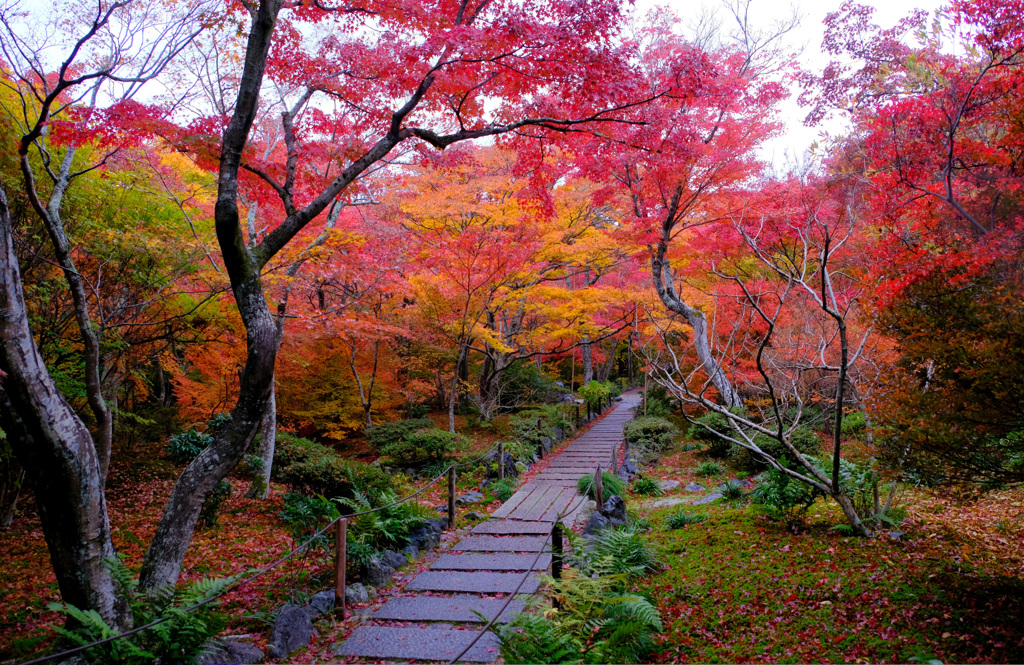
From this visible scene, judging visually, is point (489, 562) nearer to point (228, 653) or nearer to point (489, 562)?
point (489, 562)

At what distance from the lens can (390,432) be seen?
43.3ft

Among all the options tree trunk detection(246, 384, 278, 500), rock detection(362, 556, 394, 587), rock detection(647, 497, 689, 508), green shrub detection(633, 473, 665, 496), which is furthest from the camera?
green shrub detection(633, 473, 665, 496)

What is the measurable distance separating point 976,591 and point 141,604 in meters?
6.63

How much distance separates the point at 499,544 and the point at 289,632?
3.06 metres

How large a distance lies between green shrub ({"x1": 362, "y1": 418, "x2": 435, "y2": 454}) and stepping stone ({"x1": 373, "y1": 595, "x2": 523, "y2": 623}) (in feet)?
25.1

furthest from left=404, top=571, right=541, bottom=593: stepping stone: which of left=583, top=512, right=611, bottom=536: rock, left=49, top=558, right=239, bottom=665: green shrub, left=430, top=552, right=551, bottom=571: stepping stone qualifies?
left=49, top=558, right=239, bottom=665: green shrub

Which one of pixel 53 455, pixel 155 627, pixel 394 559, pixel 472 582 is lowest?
pixel 472 582

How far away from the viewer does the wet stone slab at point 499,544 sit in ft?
22.0

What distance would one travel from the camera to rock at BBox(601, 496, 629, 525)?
754 centimetres

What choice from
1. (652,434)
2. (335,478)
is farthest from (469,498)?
(652,434)

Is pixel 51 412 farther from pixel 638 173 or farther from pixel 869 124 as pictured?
pixel 638 173

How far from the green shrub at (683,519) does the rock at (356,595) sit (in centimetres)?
450

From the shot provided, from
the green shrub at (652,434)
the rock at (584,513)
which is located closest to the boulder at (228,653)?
the rock at (584,513)

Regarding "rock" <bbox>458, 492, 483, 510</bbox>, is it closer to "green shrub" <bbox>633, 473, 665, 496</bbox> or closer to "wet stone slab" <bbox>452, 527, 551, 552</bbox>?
"wet stone slab" <bbox>452, 527, 551, 552</bbox>
